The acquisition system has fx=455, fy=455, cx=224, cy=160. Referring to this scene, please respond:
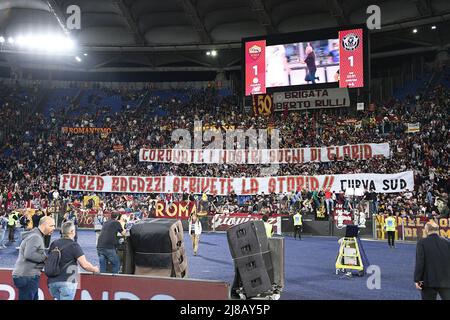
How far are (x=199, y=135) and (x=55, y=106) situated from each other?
63.8ft

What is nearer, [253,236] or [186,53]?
[253,236]

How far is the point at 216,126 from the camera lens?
3994cm

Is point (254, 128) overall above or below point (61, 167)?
above

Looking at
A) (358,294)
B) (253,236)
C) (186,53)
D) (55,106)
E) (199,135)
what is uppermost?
(186,53)

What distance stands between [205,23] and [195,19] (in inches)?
107

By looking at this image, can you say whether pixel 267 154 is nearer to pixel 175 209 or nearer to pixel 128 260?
pixel 175 209

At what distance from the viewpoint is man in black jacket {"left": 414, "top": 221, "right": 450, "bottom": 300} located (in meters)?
7.41

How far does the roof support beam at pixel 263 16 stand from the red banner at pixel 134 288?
33097 millimetres

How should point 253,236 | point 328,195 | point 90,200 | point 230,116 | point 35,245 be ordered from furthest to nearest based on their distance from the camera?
point 230,116
point 90,200
point 328,195
point 253,236
point 35,245

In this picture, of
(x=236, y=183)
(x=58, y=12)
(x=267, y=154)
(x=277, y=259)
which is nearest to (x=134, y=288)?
(x=277, y=259)

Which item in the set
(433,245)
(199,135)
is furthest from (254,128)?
(433,245)

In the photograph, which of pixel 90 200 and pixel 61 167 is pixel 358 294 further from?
pixel 61 167

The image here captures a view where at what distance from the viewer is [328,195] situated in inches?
1148

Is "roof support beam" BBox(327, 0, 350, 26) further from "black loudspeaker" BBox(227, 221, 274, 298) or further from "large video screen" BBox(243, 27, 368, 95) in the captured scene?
"black loudspeaker" BBox(227, 221, 274, 298)
